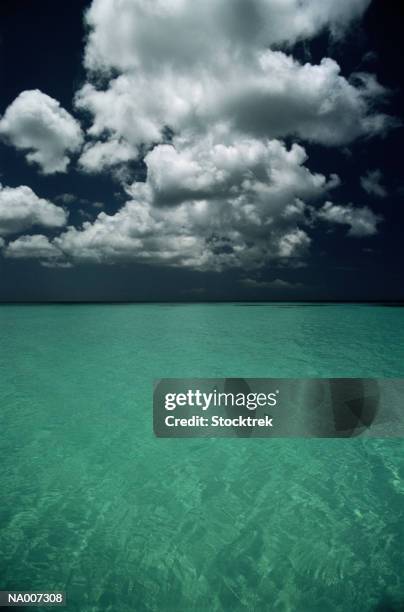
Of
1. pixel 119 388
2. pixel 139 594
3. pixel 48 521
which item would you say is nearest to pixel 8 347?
pixel 119 388

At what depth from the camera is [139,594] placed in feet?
12.1

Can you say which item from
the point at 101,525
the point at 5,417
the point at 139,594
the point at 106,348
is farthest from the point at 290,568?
the point at 106,348

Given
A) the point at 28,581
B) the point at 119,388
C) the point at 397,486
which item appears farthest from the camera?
the point at 119,388

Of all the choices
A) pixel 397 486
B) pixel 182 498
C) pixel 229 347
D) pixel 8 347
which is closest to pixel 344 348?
pixel 229 347

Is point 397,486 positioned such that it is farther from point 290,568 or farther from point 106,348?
point 106,348

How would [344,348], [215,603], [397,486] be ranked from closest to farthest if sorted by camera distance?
[215,603] → [397,486] → [344,348]

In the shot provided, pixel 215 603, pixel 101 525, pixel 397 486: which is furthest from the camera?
pixel 397 486

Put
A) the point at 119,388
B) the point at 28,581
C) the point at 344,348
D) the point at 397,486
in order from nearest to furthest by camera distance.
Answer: the point at 28,581 < the point at 397,486 < the point at 119,388 < the point at 344,348

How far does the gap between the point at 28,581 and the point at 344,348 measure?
19200mm

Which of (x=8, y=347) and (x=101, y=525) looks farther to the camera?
(x=8, y=347)

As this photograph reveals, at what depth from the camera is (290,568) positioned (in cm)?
396

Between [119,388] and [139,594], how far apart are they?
8.20 meters

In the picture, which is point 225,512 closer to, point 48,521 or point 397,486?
point 48,521

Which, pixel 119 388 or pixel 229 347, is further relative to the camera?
pixel 229 347
